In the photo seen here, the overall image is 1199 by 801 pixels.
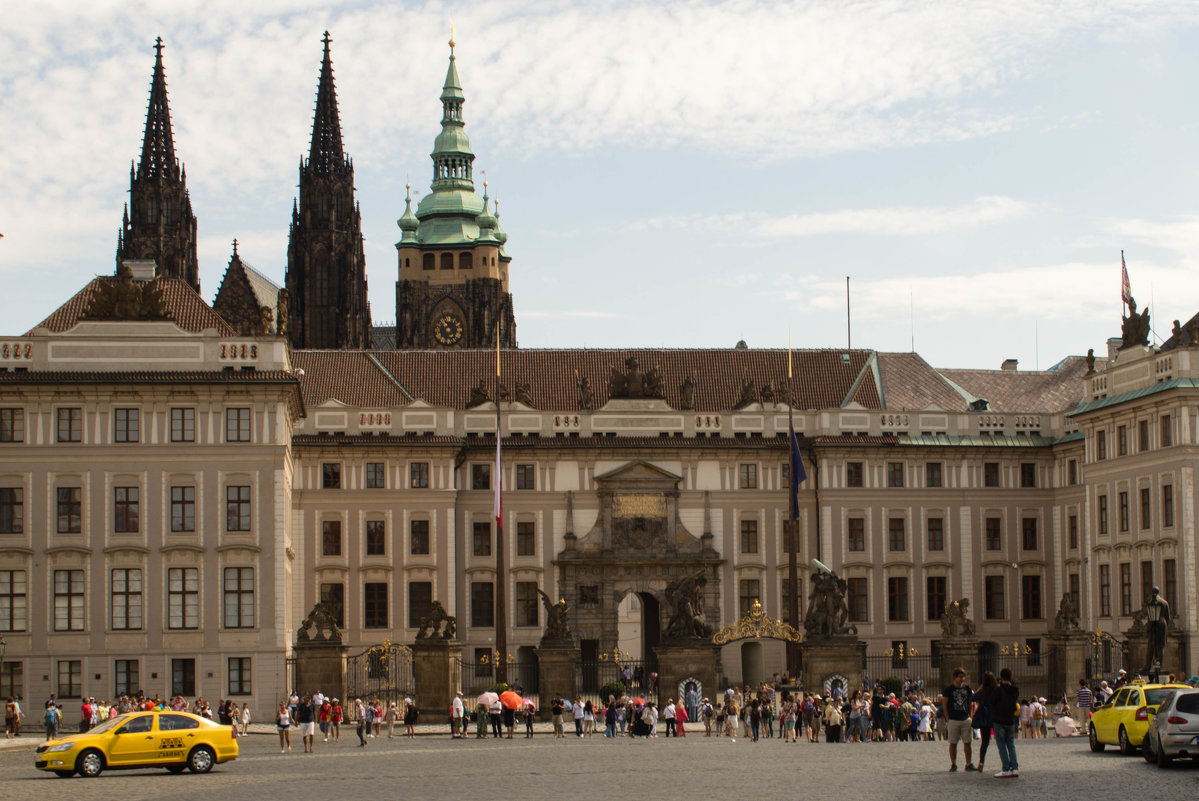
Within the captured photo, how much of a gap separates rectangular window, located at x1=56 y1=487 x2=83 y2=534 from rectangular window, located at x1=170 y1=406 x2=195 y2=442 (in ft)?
10.6

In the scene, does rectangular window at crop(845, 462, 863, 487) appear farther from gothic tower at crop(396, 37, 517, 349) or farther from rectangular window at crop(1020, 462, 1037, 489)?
gothic tower at crop(396, 37, 517, 349)

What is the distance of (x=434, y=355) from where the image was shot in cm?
8331

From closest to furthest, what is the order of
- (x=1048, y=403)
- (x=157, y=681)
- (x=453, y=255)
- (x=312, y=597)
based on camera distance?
(x=157, y=681) < (x=312, y=597) < (x=1048, y=403) < (x=453, y=255)

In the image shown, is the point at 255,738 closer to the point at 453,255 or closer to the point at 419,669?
the point at 419,669

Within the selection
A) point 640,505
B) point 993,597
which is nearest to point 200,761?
point 640,505

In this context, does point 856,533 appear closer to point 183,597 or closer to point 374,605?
point 374,605

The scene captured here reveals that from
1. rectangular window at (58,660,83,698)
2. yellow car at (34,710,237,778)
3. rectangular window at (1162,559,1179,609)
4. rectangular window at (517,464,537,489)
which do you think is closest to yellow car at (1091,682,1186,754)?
yellow car at (34,710,237,778)

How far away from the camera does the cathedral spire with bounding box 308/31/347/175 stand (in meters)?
113

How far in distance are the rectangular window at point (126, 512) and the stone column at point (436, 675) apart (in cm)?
1056

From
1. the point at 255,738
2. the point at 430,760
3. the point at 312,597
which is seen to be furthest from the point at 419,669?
the point at 312,597

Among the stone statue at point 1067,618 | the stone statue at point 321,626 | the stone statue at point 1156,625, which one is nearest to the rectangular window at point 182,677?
the stone statue at point 321,626

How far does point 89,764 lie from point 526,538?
4255 cm

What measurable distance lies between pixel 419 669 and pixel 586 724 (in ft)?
17.3

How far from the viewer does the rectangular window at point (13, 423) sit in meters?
58.8
